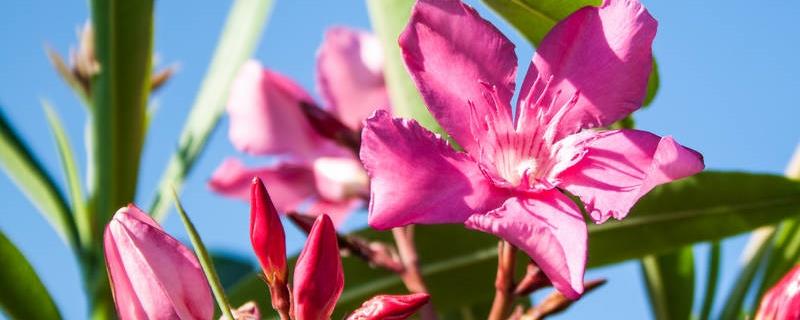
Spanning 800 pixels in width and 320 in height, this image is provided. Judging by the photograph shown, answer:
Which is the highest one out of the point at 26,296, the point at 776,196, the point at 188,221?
the point at 188,221

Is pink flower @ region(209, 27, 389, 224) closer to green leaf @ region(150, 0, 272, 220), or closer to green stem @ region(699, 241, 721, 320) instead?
green leaf @ region(150, 0, 272, 220)

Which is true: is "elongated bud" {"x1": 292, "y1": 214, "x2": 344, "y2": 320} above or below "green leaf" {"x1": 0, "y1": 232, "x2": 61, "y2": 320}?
above

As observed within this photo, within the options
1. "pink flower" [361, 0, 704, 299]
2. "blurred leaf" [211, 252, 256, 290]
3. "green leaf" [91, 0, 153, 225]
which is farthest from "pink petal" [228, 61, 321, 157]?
"pink flower" [361, 0, 704, 299]

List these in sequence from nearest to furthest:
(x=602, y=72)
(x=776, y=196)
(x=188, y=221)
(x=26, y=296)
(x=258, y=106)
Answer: (x=188, y=221) → (x=602, y=72) → (x=26, y=296) → (x=776, y=196) → (x=258, y=106)

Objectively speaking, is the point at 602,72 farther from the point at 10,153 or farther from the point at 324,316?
the point at 10,153

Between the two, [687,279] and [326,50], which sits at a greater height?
[326,50]

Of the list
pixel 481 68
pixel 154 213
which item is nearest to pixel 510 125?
pixel 481 68

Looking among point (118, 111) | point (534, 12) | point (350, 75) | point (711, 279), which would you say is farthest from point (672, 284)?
point (118, 111)

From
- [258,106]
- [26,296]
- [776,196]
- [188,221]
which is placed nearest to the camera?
[188,221]
